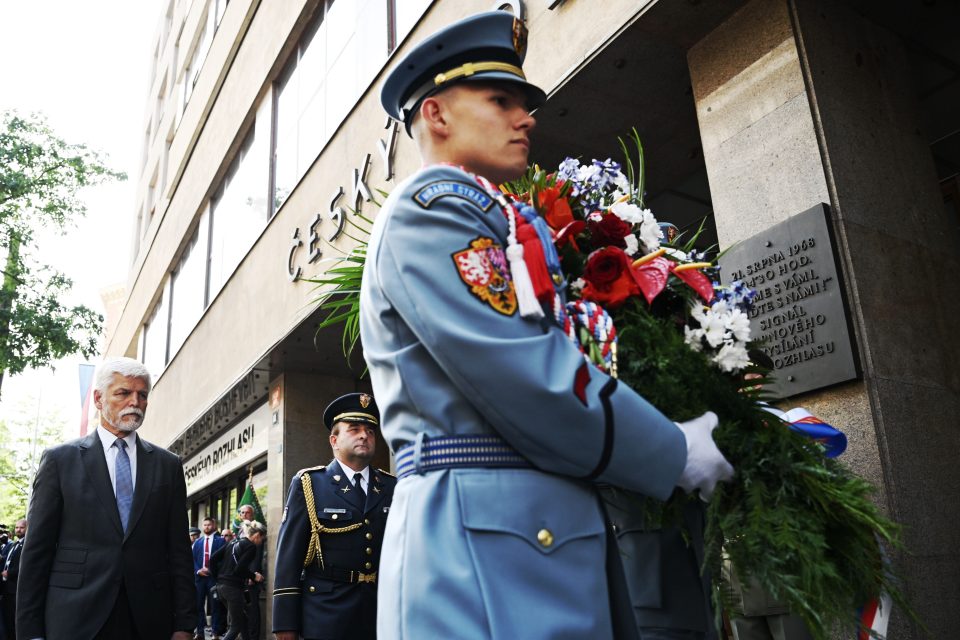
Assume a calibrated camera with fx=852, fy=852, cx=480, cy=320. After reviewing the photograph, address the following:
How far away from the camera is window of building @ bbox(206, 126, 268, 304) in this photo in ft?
46.9

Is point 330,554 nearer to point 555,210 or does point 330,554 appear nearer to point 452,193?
point 555,210

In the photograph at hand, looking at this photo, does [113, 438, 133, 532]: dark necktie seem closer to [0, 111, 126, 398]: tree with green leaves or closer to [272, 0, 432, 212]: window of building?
[272, 0, 432, 212]: window of building

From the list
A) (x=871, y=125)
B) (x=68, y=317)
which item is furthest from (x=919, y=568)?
(x=68, y=317)

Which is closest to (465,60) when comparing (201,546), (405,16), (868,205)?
(868,205)

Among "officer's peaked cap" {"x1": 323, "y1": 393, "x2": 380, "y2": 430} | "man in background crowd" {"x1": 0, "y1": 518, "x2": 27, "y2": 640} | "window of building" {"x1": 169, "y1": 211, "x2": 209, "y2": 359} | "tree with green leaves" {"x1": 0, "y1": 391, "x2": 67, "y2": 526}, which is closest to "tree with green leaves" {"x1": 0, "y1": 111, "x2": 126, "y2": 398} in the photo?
"window of building" {"x1": 169, "y1": 211, "x2": 209, "y2": 359}

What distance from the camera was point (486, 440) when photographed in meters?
1.62

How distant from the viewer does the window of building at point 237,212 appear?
14297mm

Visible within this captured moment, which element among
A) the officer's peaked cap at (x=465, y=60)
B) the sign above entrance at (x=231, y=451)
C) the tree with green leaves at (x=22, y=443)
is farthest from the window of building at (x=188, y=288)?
the tree with green leaves at (x=22, y=443)

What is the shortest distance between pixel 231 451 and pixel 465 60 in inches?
612

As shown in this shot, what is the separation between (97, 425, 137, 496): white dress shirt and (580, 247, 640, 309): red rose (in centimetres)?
275

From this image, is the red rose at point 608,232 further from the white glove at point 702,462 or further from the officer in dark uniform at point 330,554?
the officer in dark uniform at point 330,554

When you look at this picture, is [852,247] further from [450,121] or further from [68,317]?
[68,317]

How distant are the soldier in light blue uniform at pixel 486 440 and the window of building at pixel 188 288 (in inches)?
653

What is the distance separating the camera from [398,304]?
164 centimetres
